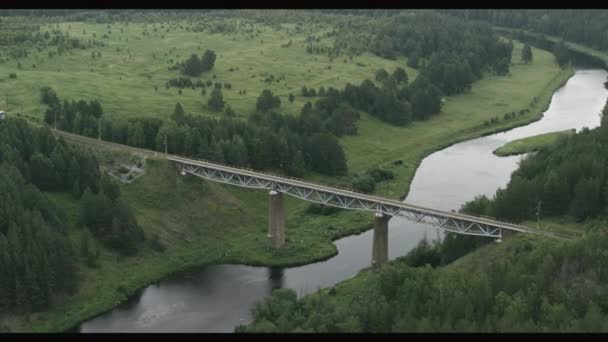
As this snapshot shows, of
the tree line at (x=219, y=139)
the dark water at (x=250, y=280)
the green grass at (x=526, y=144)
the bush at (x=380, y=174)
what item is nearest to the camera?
the dark water at (x=250, y=280)

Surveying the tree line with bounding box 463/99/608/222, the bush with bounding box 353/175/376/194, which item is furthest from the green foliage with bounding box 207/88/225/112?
the tree line with bounding box 463/99/608/222

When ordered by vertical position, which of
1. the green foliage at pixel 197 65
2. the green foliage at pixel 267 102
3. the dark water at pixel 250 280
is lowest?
the dark water at pixel 250 280

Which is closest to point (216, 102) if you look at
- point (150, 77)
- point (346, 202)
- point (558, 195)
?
point (150, 77)

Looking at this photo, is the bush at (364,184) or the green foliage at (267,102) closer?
Answer: the bush at (364,184)

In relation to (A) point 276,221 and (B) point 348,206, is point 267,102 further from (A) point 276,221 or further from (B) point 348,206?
(B) point 348,206

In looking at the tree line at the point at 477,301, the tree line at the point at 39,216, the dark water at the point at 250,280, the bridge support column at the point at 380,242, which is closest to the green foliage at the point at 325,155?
the dark water at the point at 250,280

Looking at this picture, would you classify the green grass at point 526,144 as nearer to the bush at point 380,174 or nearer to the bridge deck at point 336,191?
the bush at point 380,174
